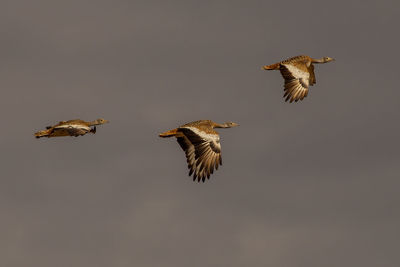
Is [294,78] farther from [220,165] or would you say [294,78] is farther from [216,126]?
[220,165]

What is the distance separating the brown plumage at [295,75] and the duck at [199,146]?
899 cm

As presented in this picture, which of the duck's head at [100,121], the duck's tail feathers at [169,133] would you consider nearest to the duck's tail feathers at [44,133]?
the duck's tail feathers at [169,133]

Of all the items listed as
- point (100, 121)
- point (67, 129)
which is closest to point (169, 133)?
point (67, 129)

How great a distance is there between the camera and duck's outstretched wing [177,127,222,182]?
91688 millimetres

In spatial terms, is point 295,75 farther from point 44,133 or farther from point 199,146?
point 44,133

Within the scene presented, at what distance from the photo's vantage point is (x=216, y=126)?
103 metres

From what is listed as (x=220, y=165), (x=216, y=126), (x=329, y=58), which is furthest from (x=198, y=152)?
(x=329, y=58)

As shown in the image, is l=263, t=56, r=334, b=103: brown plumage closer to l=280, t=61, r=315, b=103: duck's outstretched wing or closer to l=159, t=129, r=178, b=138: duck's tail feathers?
l=280, t=61, r=315, b=103: duck's outstretched wing

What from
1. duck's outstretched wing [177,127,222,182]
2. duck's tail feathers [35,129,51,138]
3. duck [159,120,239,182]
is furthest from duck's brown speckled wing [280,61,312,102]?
duck's tail feathers [35,129,51,138]

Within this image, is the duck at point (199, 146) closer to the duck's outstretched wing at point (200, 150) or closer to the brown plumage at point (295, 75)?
the duck's outstretched wing at point (200, 150)

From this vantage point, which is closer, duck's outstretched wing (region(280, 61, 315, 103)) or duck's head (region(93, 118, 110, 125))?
duck's outstretched wing (region(280, 61, 315, 103))

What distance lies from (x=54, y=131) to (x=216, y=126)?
578 inches

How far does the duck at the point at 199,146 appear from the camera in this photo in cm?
9169

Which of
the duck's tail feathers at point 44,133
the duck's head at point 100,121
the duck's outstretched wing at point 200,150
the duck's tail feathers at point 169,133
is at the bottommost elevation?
the duck's outstretched wing at point 200,150
